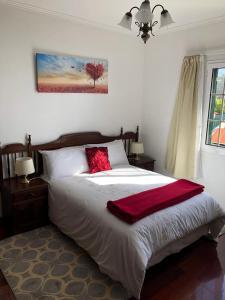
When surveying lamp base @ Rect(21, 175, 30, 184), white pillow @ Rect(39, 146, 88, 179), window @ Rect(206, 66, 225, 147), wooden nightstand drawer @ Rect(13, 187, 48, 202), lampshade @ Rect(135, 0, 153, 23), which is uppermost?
lampshade @ Rect(135, 0, 153, 23)

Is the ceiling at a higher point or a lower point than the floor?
higher

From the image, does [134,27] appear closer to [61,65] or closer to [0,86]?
[61,65]

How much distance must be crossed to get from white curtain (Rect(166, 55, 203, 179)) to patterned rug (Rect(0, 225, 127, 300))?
1.93 meters

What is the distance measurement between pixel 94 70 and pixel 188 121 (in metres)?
1.55

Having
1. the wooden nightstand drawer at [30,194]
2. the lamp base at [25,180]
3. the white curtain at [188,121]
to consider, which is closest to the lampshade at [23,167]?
the lamp base at [25,180]

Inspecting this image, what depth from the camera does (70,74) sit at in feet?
11.1

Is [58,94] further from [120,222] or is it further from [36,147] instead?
[120,222]

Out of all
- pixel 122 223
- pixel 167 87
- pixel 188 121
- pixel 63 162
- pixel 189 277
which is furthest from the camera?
pixel 167 87

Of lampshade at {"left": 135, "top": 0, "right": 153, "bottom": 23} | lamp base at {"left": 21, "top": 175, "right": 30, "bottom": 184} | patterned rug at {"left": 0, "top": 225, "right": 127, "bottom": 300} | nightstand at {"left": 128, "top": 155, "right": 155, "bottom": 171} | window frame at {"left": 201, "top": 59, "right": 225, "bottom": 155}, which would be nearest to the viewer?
lampshade at {"left": 135, "top": 0, "right": 153, "bottom": 23}

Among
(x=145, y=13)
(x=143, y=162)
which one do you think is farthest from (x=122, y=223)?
(x=143, y=162)

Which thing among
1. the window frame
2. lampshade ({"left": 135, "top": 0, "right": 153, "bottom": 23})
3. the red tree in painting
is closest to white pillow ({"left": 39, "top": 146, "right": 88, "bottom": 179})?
the red tree in painting

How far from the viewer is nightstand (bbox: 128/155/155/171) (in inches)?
155

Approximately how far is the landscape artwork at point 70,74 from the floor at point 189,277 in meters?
2.28

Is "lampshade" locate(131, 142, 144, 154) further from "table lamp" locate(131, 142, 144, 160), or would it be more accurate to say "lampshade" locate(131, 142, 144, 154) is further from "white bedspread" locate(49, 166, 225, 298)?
"white bedspread" locate(49, 166, 225, 298)
